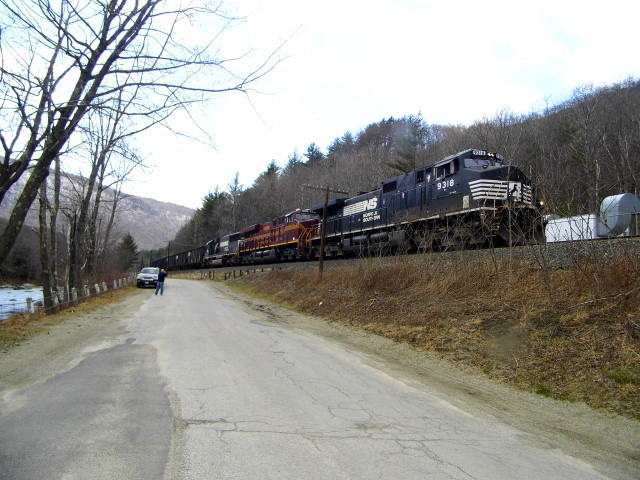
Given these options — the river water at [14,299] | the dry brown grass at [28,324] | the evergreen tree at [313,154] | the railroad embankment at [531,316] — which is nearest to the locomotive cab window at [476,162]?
the railroad embankment at [531,316]

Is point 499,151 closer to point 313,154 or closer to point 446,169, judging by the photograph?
point 446,169

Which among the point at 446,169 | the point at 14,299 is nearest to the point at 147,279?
the point at 14,299

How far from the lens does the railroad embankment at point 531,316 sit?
22.5 ft

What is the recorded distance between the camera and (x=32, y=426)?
14.6 ft

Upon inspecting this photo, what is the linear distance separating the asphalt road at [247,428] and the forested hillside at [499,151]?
6646mm

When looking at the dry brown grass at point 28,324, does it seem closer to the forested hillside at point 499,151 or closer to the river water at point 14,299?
the river water at point 14,299

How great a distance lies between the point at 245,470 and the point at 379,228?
58.0 ft

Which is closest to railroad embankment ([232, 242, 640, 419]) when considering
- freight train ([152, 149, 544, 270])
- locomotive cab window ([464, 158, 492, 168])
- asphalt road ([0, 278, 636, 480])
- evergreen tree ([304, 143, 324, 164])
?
freight train ([152, 149, 544, 270])

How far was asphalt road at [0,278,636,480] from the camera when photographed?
12.2 ft

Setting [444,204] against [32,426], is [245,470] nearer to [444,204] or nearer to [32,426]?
[32,426]

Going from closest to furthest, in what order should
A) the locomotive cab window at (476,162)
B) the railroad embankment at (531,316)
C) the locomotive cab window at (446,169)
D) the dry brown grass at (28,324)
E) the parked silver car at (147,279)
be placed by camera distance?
the railroad embankment at (531,316) < the dry brown grass at (28,324) < the locomotive cab window at (476,162) < the locomotive cab window at (446,169) < the parked silver car at (147,279)

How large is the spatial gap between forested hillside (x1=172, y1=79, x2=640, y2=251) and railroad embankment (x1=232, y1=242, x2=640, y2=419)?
1.77 m

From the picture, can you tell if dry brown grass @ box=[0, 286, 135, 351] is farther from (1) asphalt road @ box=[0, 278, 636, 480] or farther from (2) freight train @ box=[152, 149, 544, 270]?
(2) freight train @ box=[152, 149, 544, 270]

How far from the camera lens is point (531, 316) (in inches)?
357
